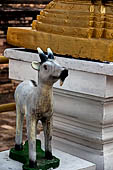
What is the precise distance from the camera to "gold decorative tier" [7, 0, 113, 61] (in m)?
2.80

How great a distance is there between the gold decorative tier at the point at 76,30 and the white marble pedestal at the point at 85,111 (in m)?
0.11

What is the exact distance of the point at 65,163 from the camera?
2.67 meters

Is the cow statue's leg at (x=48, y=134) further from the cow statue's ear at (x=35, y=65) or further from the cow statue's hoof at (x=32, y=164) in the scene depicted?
the cow statue's ear at (x=35, y=65)

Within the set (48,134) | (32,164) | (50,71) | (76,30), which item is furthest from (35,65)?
(76,30)

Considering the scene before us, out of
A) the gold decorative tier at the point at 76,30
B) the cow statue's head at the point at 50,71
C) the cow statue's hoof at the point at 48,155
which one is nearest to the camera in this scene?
the cow statue's head at the point at 50,71

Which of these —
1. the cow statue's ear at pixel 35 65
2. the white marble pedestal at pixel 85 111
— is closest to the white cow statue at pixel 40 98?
the cow statue's ear at pixel 35 65

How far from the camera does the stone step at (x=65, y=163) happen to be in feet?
8.49

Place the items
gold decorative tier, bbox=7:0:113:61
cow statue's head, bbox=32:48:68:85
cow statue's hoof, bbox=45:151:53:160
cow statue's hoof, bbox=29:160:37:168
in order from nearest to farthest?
cow statue's head, bbox=32:48:68:85
cow statue's hoof, bbox=29:160:37:168
cow statue's hoof, bbox=45:151:53:160
gold decorative tier, bbox=7:0:113:61

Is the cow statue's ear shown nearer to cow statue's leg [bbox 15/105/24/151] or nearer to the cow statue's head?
the cow statue's head

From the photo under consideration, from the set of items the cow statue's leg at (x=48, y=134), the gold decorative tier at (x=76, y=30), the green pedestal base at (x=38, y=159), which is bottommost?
the green pedestal base at (x=38, y=159)

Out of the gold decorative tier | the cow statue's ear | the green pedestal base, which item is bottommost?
the green pedestal base

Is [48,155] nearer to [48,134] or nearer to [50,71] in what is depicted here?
[48,134]

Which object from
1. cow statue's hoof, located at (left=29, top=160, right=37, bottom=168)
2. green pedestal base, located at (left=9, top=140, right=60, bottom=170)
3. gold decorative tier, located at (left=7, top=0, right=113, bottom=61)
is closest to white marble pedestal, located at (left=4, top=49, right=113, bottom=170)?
gold decorative tier, located at (left=7, top=0, right=113, bottom=61)

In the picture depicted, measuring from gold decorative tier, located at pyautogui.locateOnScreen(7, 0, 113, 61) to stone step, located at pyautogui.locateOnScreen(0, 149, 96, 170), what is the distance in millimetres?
615
